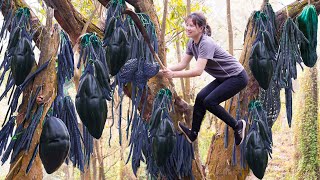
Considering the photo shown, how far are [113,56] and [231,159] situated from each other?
1.22 meters

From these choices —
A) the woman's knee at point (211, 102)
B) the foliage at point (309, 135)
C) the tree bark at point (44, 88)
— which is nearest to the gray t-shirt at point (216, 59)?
Answer: the woman's knee at point (211, 102)

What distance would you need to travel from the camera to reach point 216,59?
1765 millimetres

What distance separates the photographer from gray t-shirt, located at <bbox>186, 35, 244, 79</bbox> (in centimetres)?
169

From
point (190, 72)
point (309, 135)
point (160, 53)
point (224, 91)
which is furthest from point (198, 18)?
point (309, 135)

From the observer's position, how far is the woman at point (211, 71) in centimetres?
166

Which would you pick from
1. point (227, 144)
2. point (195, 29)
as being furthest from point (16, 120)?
point (227, 144)

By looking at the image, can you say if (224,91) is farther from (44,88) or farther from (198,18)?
(44,88)

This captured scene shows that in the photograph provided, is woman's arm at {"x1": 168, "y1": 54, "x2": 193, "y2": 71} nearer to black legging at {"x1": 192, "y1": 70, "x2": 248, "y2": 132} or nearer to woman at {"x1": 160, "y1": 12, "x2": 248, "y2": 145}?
woman at {"x1": 160, "y1": 12, "x2": 248, "y2": 145}

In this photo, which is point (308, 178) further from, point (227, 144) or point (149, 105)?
point (149, 105)

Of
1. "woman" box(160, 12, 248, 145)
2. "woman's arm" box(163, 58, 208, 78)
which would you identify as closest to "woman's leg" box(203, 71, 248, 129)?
"woman" box(160, 12, 248, 145)

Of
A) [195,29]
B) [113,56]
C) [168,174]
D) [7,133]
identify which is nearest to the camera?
[113,56]

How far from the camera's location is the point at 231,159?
7.57ft

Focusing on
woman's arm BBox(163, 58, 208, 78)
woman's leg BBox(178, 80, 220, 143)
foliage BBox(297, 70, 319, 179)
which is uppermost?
woman's arm BBox(163, 58, 208, 78)

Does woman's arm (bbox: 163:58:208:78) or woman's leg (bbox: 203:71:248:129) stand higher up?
woman's arm (bbox: 163:58:208:78)
